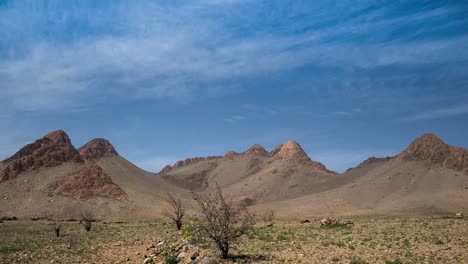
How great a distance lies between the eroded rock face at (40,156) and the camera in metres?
92.4

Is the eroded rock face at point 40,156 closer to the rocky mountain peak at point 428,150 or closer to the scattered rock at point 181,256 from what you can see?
the scattered rock at point 181,256

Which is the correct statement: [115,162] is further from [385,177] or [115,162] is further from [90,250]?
[90,250]

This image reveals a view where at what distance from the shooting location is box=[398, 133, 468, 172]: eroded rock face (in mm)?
108750

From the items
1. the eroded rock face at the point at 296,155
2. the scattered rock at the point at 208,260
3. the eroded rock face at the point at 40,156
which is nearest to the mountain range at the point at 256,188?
the eroded rock face at the point at 40,156

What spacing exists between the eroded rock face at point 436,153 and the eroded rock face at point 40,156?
341 ft

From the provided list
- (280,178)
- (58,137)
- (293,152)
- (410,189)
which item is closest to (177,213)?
(410,189)

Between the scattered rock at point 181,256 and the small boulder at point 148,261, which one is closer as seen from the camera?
the scattered rock at point 181,256

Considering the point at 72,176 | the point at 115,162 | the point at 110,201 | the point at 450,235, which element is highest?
the point at 115,162

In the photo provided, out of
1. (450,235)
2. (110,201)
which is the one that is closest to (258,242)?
(450,235)

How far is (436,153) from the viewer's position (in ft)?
376

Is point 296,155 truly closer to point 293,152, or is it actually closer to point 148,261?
point 293,152

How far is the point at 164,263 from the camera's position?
17.7 metres

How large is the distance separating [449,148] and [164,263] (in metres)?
122

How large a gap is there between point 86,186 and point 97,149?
80.2 m
